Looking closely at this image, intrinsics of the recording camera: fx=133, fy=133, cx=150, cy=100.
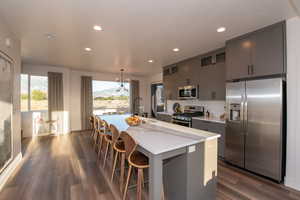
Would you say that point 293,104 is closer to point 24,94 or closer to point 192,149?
point 192,149

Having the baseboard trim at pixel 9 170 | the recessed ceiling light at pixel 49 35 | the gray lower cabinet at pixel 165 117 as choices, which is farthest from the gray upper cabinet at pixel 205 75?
the baseboard trim at pixel 9 170

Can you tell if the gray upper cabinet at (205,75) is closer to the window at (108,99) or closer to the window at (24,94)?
the window at (108,99)

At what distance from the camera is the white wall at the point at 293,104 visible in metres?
2.07

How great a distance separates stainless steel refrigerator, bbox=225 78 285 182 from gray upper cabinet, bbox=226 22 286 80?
199 millimetres

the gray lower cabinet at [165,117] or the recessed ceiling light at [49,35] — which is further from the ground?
the recessed ceiling light at [49,35]

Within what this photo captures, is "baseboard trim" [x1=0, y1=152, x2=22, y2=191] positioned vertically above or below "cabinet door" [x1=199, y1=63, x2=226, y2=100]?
below

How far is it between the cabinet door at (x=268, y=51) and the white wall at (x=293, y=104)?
0.35 feet

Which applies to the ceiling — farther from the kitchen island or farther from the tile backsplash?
the kitchen island

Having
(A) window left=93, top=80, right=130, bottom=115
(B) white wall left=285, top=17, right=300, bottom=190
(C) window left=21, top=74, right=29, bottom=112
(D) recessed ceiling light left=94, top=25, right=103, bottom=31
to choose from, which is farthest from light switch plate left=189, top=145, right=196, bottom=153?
(C) window left=21, top=74, right=29, bottom=112

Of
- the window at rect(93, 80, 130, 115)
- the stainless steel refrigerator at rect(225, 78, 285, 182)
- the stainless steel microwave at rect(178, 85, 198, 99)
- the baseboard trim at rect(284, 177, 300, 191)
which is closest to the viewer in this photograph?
the baseboard trim at rect(284, 177, 300, 191)

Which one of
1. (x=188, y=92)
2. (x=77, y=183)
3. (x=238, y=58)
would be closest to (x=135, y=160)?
(x=77, y=183)

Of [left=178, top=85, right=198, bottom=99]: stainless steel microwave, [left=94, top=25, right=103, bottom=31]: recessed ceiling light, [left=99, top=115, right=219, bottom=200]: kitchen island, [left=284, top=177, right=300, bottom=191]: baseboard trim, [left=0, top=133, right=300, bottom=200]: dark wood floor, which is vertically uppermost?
[left=94, top=25, right=103, bottom=31]: recessed ceiling light

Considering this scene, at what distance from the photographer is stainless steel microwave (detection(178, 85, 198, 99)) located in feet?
13.2

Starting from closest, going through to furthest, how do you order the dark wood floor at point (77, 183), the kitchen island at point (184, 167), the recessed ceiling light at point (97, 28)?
the kitchen island at point (184, 167), the dark wood floor at point (77, 183), the recessed ceiling light at point (97, 28)
